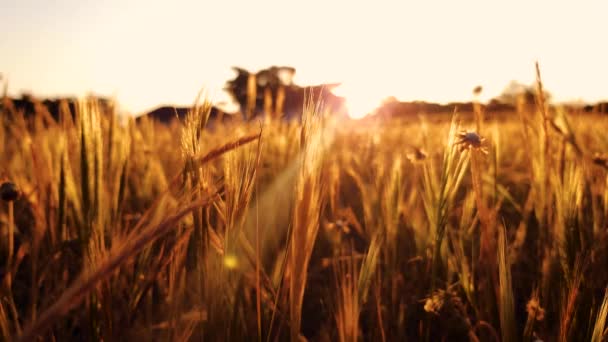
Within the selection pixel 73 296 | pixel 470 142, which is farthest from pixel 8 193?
pixel 470 142

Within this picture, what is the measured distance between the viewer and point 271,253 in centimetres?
122

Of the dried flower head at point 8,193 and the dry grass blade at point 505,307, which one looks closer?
the dry grass blade at point 505,307

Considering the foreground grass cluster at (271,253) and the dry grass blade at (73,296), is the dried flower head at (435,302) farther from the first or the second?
the dry grass blade at (73,296)

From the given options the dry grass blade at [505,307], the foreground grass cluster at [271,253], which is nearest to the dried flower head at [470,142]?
the foreground grass cluster at [271,253]

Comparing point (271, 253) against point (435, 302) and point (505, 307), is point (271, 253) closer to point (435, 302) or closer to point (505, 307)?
point (435, 302)

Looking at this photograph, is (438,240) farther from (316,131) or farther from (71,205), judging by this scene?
(71,205)

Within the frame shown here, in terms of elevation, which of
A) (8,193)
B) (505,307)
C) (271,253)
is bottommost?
(271,253)

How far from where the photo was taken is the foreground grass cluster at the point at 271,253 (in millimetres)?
483

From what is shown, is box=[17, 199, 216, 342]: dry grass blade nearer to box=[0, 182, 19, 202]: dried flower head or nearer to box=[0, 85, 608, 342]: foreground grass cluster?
box=[0, 85, 608, 342]: foreground grass cluster

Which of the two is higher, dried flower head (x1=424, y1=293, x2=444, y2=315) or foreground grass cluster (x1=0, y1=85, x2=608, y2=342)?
foreground grass cluster (x1=0, y1=85, x2=608, y2=342)

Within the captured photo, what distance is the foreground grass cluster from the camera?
19.0 inches

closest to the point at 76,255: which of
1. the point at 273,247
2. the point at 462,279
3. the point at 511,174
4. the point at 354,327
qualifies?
the point at 273,247

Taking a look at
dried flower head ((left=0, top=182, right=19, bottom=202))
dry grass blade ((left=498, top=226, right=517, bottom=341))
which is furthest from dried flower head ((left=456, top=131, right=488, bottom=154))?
dried flower head ((left=0, top=182, right=19, bottom=202))

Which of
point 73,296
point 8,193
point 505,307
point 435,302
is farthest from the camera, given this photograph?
point 435,302
